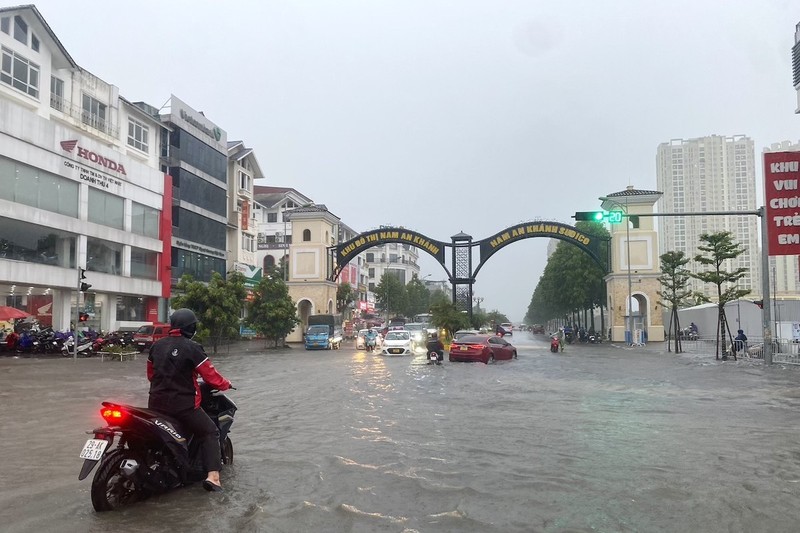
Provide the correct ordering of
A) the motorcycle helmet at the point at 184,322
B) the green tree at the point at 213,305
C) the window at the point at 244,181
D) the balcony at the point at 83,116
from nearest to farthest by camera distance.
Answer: the motorcycle helmet at the point at 184,322
the green tree at the point at 213,305
the balcony at the point at 83,116
the window at the point at 244,181

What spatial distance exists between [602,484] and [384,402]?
6718 mm

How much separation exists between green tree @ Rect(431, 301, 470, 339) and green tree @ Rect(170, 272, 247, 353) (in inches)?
538

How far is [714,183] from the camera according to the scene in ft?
304

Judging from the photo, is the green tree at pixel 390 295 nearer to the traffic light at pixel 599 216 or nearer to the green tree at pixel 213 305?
the green tree at pixel 213 305

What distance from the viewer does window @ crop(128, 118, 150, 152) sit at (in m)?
43.6

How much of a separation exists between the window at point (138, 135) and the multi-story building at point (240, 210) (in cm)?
1208

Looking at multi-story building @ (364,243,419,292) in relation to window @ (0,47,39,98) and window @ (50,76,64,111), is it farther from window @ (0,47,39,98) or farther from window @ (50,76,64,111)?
window @ (0,47,39,98)

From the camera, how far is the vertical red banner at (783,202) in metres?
21.4

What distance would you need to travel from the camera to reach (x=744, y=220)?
91.2m

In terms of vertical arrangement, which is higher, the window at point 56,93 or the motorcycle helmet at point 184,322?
the window at point 56,93

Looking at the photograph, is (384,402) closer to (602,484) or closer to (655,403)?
(655,403)

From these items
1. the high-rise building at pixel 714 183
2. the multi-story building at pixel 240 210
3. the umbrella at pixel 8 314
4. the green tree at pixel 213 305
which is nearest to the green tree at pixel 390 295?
the multi-story building at pixel 240 210

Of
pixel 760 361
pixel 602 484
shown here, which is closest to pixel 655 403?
pixel 602 484

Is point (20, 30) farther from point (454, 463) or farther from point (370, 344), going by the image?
point (454, 463)
